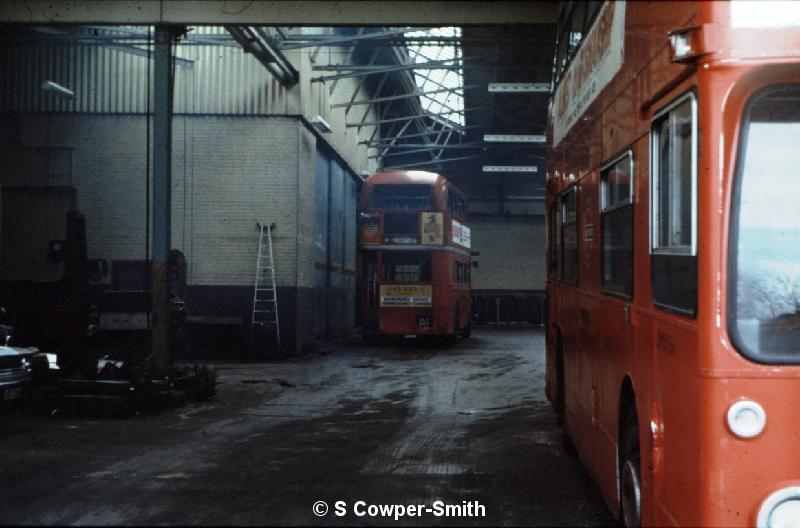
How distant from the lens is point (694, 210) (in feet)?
12.1

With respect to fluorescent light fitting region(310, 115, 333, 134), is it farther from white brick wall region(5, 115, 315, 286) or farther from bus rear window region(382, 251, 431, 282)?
bus rear window region(382, 251, 431, 282)

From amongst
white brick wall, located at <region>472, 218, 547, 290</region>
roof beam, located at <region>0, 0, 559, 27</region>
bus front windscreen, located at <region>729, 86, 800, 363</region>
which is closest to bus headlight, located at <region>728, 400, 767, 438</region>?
bus front windscreen, located at <region>729, 86, 800, 363</region>

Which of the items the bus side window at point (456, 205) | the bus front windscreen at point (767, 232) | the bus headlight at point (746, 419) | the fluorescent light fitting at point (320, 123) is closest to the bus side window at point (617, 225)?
the bus front windscreen at point (767, 232)

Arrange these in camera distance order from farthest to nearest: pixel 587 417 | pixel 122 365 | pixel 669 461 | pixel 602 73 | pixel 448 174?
pixel 448 174, pixel 122 365, pixel 587 417, pixel 602 73, pixel 669 461

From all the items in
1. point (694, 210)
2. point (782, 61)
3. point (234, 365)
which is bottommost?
point (234, 365)

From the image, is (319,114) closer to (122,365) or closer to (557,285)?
(122,365)

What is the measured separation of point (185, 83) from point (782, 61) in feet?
58.6

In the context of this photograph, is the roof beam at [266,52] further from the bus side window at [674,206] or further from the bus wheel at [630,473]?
the bus side window at [674,206]

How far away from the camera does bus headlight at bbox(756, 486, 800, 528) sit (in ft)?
11.8

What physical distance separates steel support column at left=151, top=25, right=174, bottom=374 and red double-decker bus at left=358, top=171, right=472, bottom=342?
10.7 meters

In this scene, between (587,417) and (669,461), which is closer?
(669,461)

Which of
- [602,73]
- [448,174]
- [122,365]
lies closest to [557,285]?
[602,73]

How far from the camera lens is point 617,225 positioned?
5266 millimetres

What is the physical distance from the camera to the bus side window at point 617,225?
489cm
